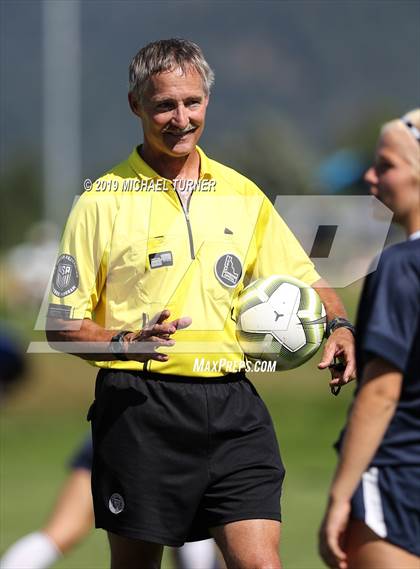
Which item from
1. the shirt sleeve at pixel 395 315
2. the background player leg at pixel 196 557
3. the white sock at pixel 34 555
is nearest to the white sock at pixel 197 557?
the background player leg at pixel 196 557

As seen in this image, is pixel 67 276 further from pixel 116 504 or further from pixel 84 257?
pixel 116 504

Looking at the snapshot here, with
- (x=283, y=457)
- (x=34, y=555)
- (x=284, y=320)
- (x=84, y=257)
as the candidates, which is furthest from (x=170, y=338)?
(x=283, y=457)

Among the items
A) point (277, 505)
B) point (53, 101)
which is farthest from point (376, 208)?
point (53, 101)

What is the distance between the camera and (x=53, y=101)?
821 inches

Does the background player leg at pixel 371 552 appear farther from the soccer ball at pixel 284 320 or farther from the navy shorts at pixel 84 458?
the navy shorts at pixel 84 458

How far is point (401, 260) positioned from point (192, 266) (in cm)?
123

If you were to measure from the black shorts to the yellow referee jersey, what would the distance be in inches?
3.5

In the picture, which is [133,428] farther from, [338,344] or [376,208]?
[376,208]

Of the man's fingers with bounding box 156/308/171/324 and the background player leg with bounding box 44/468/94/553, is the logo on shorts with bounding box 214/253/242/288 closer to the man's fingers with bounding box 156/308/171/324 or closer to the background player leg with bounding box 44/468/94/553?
the man's fingers with bounding box 156/308/171/324

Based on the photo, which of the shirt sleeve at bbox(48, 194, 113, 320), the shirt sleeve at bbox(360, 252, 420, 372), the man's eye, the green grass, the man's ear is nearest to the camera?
the shirt sleeve at bbox(360, 252, 420, 372)

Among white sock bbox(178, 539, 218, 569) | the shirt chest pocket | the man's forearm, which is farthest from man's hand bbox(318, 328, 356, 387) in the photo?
white sock bbox(178, 539, 218, 569)

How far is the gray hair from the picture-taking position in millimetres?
4199

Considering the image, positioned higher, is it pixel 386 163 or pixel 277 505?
pixel 386 163

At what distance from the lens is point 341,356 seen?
406cm
